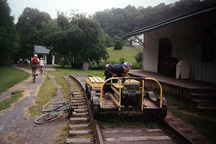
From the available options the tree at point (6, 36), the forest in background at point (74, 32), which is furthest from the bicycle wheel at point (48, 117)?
the tree at point (6, 36)

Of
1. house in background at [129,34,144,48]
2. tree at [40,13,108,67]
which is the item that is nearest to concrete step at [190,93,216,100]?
house in background at [129,34,144,48]

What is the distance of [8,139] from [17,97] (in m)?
4.60

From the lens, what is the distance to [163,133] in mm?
5098

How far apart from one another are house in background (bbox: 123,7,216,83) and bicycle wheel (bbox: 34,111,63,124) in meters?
6.76

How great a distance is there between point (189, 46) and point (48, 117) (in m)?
9.46

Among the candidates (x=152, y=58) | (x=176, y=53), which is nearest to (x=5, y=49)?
(x=152, y=58)

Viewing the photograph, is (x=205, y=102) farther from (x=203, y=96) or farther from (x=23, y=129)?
(x=23, y=129)

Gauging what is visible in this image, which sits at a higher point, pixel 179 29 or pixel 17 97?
pixel 179 29

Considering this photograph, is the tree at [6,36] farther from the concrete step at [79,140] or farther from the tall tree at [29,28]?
the concrete step at [79,140]

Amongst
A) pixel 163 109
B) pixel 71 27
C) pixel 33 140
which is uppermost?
pixel 71 27

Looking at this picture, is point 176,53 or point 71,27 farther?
point 71,27

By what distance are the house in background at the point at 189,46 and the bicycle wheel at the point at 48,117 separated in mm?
6756

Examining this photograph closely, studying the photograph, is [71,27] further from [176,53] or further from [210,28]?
[210,28]

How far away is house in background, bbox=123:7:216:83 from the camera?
9648mm
